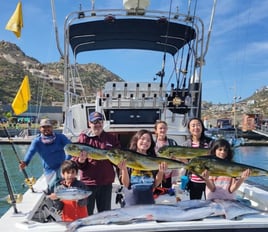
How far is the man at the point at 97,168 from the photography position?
414 cm

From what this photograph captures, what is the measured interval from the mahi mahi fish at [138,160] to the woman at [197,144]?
1.06 meters

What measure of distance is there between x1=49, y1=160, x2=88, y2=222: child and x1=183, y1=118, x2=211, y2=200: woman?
1.35 metres

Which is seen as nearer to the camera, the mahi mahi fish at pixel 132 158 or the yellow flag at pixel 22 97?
the mahi mahi fish at pixel 132 158

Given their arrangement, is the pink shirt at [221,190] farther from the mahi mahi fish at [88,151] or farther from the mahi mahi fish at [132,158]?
the mahi mahi fish at [88,151]

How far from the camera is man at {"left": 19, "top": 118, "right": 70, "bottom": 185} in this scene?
4.99 m

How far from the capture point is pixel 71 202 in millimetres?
3750

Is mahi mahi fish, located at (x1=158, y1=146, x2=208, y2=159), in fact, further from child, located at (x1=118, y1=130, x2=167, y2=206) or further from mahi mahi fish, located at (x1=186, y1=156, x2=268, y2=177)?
mahi mahi fish, located at (x1=186, y1=156, x2=268, y2=177)

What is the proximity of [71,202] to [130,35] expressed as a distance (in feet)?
20.3

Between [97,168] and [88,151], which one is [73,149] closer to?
[88,151]

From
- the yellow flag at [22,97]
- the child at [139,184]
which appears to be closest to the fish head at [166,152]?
the child at [139,184]

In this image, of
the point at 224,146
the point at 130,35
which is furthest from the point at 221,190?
the point at 130,35

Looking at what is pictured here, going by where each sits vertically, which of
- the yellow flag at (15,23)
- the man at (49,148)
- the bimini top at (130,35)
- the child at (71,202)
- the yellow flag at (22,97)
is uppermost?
the bimini top at (130,35)

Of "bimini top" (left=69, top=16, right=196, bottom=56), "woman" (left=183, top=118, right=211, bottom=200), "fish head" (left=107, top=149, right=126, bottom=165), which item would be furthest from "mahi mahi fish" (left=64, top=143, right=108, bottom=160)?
"bimini top" (left=69, top=16, right=196, bottom=56)

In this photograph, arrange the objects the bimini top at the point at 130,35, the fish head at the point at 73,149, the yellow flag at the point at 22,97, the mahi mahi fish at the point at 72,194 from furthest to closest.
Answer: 1. the bimini top at the point at 130,35
2. the yellow flag at the point at 22,97
3. the fish head at the point at 73,149
4. the mahi mahi fish at the point at 72,194
